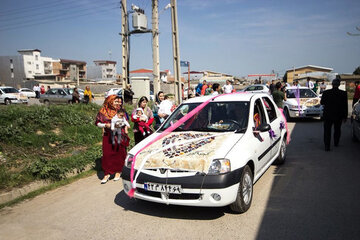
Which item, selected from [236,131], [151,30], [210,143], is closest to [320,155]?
[236,131]

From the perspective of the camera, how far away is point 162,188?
12.3ft

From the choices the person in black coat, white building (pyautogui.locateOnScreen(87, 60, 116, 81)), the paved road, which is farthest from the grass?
white building (pyautogui.locateOnScreen(87, 60, 116, 81))

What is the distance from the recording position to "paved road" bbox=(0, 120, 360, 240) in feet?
11.6

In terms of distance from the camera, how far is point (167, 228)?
3.68 m

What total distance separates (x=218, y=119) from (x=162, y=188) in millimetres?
1807

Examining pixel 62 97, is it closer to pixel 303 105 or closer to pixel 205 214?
pixel 303 105

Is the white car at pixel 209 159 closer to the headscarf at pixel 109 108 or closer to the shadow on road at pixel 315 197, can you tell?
the shadow on road at pixel 315 197

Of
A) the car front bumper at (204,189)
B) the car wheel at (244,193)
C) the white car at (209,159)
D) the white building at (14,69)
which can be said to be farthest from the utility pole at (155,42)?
the white building at (14,69)

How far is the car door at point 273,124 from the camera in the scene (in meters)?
5.48

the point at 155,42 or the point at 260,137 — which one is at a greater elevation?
the point at 155,42

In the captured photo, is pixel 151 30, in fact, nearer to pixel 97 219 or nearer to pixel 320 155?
pixel 320 155

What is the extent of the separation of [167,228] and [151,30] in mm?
12879

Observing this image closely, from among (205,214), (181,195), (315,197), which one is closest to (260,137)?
(315,197)

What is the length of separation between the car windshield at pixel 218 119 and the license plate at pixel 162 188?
1.42m
